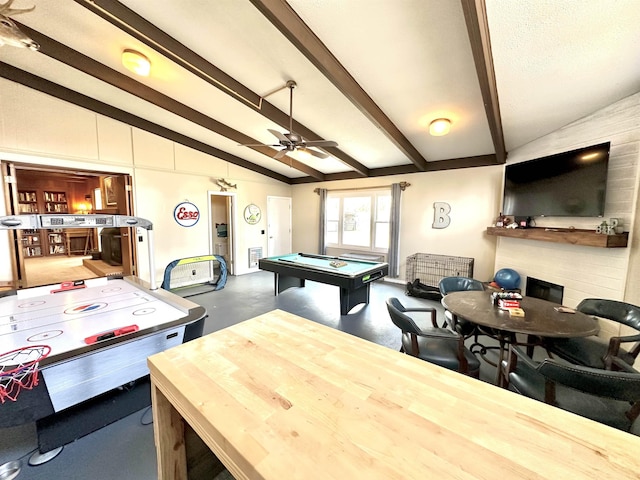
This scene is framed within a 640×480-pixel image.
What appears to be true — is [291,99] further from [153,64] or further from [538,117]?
[538,117]

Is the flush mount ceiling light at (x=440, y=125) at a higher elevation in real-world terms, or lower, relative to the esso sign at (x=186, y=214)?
higher

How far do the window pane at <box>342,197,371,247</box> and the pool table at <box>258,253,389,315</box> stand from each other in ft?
6.50

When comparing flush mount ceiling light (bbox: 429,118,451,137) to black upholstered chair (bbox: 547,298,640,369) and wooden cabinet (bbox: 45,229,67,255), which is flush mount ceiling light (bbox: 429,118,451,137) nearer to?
black upholstered chair (bbox: 547,298,640,369)

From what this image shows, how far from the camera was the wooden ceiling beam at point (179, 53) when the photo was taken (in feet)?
7.94

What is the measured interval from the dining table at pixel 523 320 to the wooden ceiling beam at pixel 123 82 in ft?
14.5

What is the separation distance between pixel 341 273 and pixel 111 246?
5.46 metres

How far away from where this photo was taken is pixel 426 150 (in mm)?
4832

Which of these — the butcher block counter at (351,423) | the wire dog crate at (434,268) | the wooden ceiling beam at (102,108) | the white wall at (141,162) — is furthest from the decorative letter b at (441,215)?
the butcher block counter at (351,423)

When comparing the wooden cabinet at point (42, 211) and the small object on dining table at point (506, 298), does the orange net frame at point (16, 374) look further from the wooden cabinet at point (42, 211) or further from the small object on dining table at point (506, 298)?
the wooden cabinet at point (42, 211)

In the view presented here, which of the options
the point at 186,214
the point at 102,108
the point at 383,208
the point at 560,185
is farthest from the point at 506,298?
the point at 102,108

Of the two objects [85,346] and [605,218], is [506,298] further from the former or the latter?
[85,346]

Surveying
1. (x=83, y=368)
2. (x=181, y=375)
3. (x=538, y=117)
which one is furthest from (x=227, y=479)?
(x=538, y=117)

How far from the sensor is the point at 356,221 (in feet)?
21.5

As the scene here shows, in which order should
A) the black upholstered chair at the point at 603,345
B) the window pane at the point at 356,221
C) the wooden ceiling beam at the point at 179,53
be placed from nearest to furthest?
the black upholstered chair at the point at 603,345, the wooden ceiling beam at the point at 179,53, the window pane at the point at 356,221
